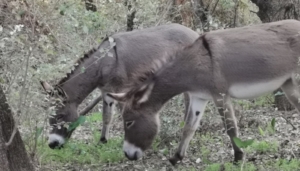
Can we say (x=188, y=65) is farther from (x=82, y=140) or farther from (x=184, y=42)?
(x=82, y=140)

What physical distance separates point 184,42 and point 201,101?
4.07 ft

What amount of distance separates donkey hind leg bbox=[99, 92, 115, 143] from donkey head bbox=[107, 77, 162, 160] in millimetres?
1476

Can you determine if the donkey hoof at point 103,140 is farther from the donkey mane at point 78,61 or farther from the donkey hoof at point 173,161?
the donkey hoof at point 173,161

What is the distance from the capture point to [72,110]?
650 centimetres

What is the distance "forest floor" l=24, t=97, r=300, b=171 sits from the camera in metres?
5.71

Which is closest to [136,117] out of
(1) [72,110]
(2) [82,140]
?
(1) [72,110]

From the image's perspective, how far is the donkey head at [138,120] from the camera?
5.54 metres

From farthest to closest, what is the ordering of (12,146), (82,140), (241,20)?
(241,20), (82,140), (12,146)

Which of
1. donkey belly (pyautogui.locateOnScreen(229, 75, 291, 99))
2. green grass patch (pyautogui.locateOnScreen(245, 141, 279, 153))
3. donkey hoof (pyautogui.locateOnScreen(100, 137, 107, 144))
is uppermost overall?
donkey belly (pyautogui.locateOnScreen(229, 75, 291, 99))

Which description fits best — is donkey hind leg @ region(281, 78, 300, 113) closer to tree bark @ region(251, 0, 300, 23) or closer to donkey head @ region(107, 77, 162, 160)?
donkey head @ region(107, 77, 162, 160)

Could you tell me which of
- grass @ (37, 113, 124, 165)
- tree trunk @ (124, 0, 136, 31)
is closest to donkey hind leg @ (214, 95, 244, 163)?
grass @ (37, 113, 124, 165)

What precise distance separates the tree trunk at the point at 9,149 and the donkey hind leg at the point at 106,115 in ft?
6.79

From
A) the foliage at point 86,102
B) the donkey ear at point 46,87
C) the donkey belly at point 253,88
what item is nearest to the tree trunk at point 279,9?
the foliage at point 86,102

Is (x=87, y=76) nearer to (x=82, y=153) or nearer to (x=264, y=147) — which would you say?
(x=82, y=153)
